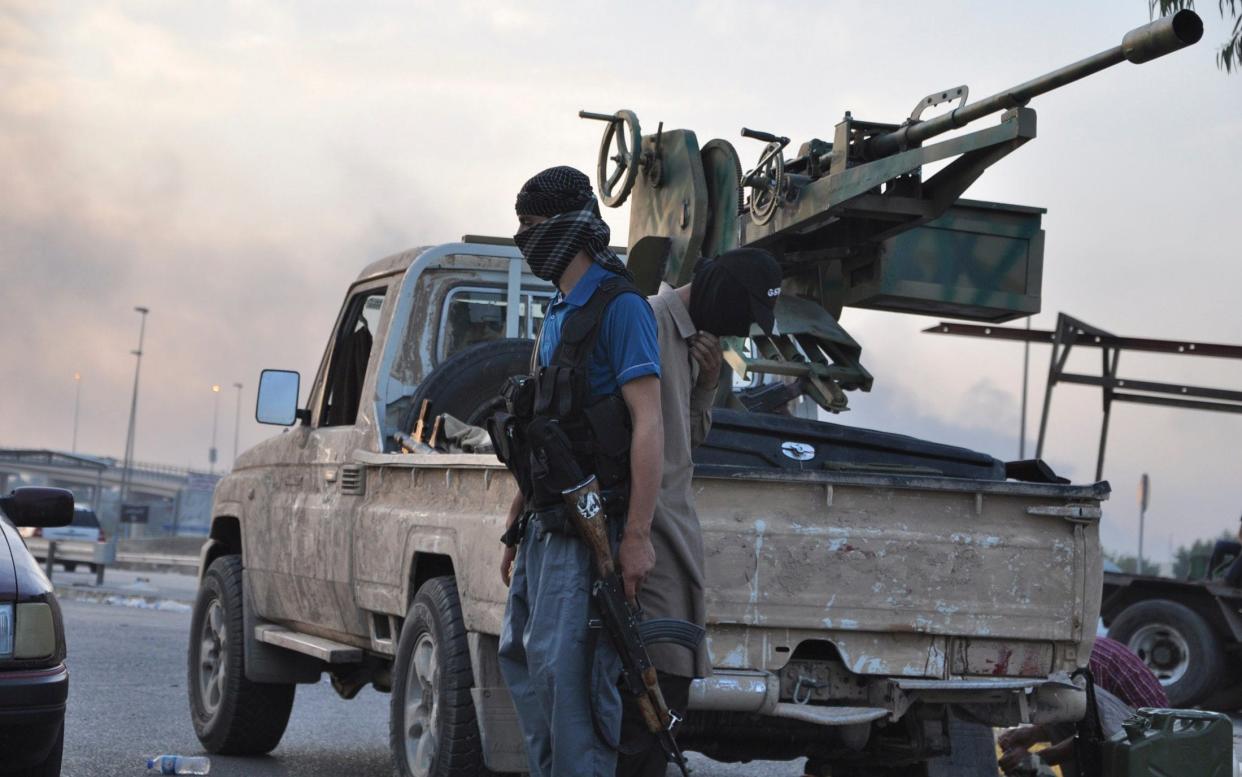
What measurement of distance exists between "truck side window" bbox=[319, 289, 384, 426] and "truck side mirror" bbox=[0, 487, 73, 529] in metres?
1.83

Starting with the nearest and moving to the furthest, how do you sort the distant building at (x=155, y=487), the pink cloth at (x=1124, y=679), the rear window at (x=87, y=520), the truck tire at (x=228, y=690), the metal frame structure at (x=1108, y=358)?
the pink cloth at (x=1124, y=679), the truck tire at (x=228, y=690), the metal frame structure at (x=1108, y=358), the rear window at (x=87, y=520), the distant building at (x=155, y=487)

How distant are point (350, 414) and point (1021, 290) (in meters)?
3.22

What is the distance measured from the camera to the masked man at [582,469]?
13.1 feet

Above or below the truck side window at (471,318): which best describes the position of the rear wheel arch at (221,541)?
below

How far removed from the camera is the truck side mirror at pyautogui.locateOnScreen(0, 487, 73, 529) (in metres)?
6.17

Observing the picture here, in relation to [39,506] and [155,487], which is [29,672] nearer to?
[39,506]

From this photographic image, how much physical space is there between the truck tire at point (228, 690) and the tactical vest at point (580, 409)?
426 cm

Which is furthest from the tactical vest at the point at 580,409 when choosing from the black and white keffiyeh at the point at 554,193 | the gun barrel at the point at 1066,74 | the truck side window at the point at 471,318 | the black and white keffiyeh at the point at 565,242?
the truck side window at the point at 471,318

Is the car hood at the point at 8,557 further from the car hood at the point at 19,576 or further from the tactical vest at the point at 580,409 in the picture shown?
the tactical vest at the point at 580,409

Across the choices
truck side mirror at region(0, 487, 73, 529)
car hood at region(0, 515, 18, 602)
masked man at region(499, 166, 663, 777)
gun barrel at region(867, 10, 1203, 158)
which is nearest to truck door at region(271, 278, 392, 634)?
truck side mirror at region(0, 487, 73, 529)

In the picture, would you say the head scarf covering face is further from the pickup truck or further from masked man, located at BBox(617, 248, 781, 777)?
the pickup truck

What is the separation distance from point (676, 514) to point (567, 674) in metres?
0.50

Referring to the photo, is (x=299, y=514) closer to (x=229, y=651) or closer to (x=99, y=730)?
(x=229, y=651)

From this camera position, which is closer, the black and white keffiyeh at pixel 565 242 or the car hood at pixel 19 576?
the black and white keffiyeh at pixel 565 242
